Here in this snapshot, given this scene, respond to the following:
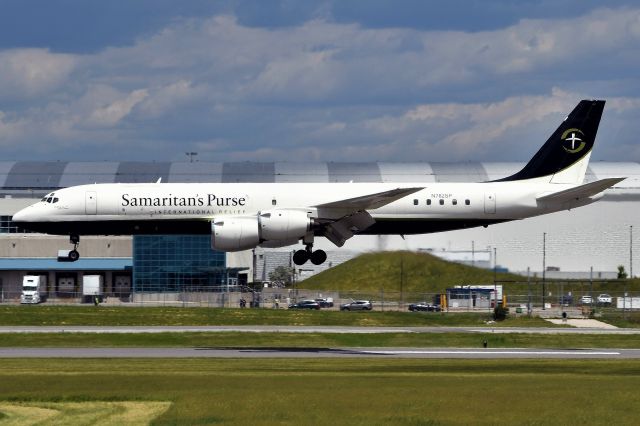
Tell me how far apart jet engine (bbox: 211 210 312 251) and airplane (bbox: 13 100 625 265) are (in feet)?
0.17

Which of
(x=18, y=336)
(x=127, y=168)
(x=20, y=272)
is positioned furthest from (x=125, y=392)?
(x=127, y=168)

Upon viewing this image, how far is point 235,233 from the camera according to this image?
193 ft

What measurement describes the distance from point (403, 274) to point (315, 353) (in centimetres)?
2963

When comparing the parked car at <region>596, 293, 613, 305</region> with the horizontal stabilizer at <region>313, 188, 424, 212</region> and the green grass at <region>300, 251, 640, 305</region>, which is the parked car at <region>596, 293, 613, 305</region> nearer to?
the green grass at <region>300, 251, 640, 305</region>

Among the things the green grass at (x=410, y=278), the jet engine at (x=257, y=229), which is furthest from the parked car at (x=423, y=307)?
the jet engine at (x=257, y=229)

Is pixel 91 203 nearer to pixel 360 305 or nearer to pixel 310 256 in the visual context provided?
pixel 310 256

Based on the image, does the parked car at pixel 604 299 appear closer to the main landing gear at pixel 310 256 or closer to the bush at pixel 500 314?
the bush at pixel 500 314

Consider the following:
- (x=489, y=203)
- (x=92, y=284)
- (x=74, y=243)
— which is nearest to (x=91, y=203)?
(x=74, y=243)

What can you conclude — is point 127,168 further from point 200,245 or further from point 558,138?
point 558,138

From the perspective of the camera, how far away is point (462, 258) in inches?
3182

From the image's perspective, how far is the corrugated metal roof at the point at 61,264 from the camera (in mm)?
110938

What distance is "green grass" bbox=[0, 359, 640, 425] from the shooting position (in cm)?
2847

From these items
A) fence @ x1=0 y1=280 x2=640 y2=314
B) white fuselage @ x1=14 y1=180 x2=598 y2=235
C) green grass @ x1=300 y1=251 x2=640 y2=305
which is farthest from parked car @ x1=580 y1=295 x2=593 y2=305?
white fuselage @ x1=14 y1=180 x2=598 y2=235

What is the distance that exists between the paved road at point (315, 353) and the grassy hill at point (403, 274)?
23470 mm
